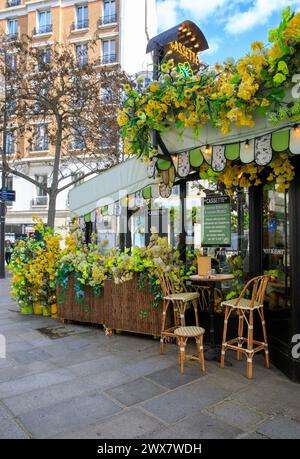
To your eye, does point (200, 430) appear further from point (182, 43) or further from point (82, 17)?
point (82, 17)

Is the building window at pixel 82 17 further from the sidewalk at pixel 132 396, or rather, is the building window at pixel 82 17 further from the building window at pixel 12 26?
the sidewalk at pixel 132 396

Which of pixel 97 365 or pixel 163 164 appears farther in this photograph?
pixel 163 164

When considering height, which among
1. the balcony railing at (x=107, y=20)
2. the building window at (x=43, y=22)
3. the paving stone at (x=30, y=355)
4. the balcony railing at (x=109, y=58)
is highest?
the building window at (x=43, y=22)

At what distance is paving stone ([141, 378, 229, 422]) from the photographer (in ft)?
10.1

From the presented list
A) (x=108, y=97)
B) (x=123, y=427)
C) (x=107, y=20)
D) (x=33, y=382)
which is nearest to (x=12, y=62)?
(x=108, y=97)

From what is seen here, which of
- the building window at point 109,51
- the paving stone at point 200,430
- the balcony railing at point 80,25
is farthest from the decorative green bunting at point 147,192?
the balcony railing at point 80,25

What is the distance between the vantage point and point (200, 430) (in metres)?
2.81

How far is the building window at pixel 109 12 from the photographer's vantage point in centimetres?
2810

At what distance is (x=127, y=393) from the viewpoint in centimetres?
353

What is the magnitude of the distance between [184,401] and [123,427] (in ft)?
2.34

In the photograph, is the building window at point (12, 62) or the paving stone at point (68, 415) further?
the building window at point (12, 62)

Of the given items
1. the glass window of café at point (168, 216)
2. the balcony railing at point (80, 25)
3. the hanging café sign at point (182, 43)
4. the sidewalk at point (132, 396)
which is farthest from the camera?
the balcony railing at point (80, 25)
